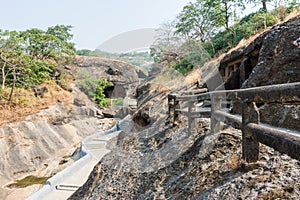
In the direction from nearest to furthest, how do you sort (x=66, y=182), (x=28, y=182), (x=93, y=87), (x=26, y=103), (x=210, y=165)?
1. (x=210, y=165)
2. (x=66, y=182)
3. (x=28, y=182)
4. (x=26, y=103)
5. (x=93, y=87)

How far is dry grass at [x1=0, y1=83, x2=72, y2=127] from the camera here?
1284cm

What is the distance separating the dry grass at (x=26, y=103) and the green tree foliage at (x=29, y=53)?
567 mm

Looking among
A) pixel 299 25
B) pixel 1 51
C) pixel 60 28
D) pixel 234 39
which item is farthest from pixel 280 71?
pixel 60 28

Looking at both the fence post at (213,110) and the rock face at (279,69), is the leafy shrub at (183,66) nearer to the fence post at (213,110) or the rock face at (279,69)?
the rock face at (279,69)

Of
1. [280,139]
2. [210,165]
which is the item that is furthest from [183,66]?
[280,139]

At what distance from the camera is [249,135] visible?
1.72 m

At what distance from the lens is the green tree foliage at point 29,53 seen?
1420 cm

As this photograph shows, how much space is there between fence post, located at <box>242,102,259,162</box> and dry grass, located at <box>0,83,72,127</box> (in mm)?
12777

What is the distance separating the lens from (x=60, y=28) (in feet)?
70.4

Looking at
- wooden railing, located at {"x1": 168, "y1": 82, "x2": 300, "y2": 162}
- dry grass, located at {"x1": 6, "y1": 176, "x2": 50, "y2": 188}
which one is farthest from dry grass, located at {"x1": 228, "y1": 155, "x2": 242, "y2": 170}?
dry grass, located at {"x1": 6, "y1": 176, "x2": 50, "y2": 188}

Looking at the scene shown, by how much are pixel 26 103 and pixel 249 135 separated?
15772 mm

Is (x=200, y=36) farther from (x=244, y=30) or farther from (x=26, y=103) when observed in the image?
(x=26, y=103)

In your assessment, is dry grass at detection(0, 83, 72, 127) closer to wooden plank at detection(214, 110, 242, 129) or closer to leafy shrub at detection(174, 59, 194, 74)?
leafy shrub at detection(174, 59, 194, 74)

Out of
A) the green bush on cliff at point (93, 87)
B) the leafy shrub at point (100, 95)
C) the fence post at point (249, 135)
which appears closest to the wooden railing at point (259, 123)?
the fence post at point (249, 135)
